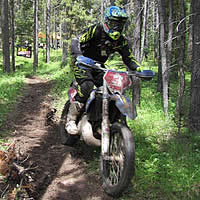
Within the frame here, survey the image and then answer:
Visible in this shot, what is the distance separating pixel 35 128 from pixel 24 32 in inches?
1427

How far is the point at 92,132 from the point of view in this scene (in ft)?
14.8

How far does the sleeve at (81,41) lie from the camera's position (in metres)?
4.35

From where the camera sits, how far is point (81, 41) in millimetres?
4555

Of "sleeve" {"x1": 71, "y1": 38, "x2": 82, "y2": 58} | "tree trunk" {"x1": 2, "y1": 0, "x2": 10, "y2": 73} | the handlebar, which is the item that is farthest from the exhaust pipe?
"tree trunk" {"x1": 2, "y1": 0, "x2": 10, "y2": 73}

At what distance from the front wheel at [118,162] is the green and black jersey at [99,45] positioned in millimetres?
1428

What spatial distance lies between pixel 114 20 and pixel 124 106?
1.42 m

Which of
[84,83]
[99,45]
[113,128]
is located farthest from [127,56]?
[113,128]

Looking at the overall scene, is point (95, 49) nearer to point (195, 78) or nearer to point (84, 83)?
point (84, 83)

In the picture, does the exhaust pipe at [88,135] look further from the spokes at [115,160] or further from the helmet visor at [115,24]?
the helmet visor at [115,24]

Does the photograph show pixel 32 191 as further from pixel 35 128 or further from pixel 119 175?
pixel 35 128

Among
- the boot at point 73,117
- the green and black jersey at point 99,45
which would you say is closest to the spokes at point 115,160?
the boot at point 73,117


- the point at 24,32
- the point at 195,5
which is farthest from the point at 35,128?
the point at 24,32

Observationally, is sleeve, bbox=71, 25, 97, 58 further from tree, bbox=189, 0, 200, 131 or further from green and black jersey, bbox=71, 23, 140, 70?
tree, bbox=189, 0, 200, 131

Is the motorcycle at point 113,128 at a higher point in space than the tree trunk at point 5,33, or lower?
lower
